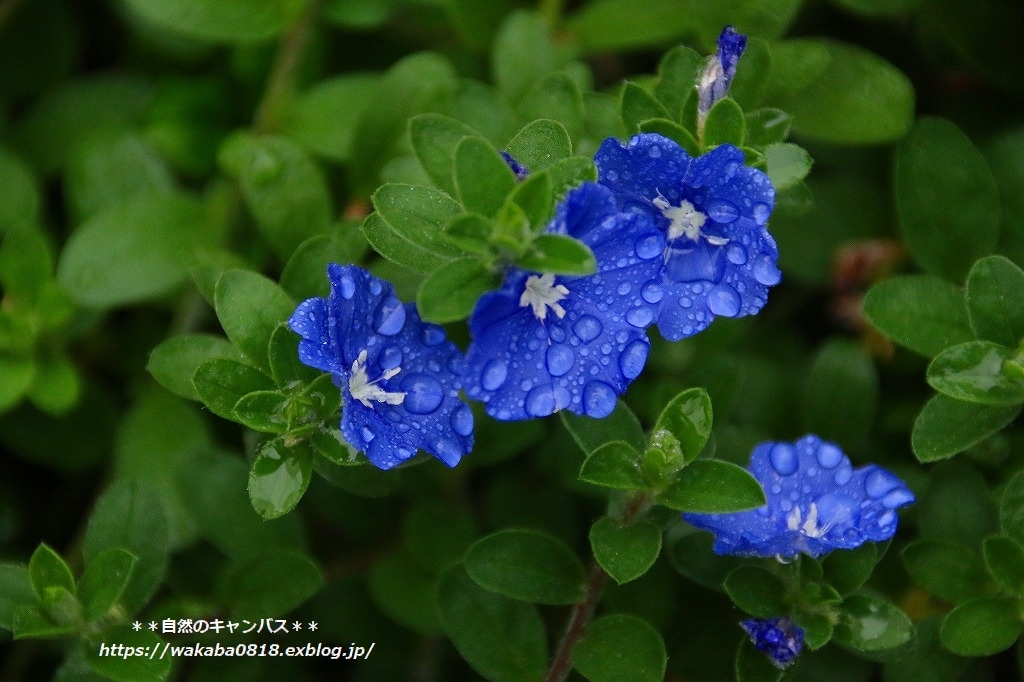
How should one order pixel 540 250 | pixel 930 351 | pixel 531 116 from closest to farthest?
pixel 540 250, pixel 930 351, pixel 531 116

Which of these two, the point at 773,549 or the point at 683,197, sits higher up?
the point at 683,197

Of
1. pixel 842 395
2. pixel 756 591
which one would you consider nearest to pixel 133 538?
pixel 756 591

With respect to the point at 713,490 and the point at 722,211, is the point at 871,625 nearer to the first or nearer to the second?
the point at 713,490

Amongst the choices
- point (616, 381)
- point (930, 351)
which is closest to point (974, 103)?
point (930, 351)

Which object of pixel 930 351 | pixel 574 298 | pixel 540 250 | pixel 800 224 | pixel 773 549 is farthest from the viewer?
pixel 800 224

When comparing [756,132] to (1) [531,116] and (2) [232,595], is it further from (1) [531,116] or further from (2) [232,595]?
(2) [232,595]

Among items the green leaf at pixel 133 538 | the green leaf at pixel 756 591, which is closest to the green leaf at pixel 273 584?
the green leaf at pixel 133 538

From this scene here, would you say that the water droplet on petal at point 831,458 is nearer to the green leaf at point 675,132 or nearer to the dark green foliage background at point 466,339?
the dark green foliage background at point 466,339

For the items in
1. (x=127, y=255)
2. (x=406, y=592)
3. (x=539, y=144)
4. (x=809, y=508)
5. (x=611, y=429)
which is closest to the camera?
(x=539, y=144)
